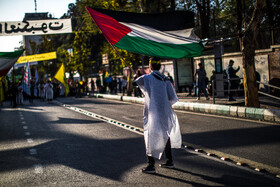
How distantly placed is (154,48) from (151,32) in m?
0.89

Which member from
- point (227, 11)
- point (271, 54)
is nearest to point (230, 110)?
point (271, 54)

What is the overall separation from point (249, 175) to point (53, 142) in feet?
17.5

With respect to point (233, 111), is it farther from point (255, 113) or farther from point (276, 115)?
point (276, 115)

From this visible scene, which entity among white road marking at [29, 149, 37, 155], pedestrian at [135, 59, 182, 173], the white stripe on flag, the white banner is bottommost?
white road marking at [29, 149, 37, 155]

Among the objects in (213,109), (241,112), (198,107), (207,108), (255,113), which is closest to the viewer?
(255,113)

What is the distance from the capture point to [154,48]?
8.63 m

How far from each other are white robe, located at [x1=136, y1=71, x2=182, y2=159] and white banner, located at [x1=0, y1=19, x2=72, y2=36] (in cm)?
2362

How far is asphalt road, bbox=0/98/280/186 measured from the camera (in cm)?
504

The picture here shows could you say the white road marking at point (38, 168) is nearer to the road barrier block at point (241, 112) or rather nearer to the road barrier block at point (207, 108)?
the road barrier block at point (241, 112)

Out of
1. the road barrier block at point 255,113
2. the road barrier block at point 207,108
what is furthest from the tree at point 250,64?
the road barrier block at point 207,108

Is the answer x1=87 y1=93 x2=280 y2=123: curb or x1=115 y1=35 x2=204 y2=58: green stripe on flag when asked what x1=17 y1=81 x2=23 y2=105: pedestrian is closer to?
x1=87 y1=93 x2=280 y2=123: curb

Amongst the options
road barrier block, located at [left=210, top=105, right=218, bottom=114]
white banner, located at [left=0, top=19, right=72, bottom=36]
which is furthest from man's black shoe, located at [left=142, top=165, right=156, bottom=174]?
white banner, located at [left=0, top=19, right=72, bottom=36]

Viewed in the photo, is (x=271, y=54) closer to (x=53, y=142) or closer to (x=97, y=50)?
(x=53, y=142)

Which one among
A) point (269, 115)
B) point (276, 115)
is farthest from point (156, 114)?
point (269, 115)
